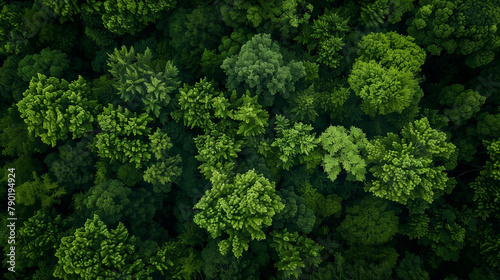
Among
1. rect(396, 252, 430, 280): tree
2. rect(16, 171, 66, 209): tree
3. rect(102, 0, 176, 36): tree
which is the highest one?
rect(102, 0, 176, 36): tree

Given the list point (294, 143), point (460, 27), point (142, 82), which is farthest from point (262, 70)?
point (460, 27)

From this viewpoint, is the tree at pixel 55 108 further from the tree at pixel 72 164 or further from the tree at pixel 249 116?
the tree at pixel 249 116

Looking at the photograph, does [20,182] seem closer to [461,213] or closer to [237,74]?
[237,74]

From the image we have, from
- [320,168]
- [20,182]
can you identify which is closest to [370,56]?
[320,168]

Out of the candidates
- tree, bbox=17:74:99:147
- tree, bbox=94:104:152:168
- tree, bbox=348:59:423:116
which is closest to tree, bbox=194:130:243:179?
tree, bbox=94:104:152:168

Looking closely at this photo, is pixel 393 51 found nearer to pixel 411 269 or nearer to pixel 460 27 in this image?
pixel 460 27

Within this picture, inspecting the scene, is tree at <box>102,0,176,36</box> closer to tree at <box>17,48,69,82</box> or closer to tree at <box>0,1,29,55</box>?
Answer: tree at <box>17,48,69,82</box>
